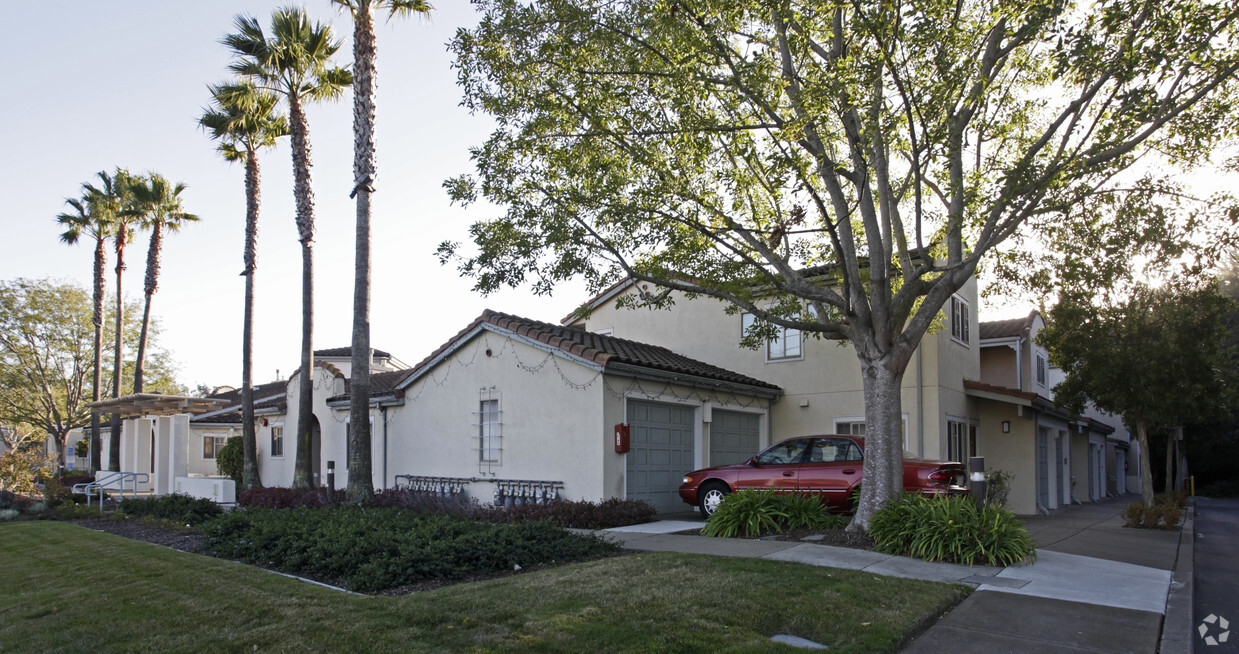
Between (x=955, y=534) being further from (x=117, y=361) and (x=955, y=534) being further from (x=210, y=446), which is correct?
(x=210, y=446)

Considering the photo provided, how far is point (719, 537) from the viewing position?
437 inches

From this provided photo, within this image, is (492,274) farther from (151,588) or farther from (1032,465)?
(1032,465)

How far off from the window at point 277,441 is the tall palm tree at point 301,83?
478 cm

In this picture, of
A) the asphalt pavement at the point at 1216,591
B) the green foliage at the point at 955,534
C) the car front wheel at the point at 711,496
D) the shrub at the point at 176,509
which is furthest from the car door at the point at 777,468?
the shrub at the point at 176,509

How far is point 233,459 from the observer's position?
25344mm

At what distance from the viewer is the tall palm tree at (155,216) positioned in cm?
2706

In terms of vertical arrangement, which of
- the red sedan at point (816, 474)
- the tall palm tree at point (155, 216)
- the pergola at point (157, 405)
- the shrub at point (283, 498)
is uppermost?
the tall palm tree at point (155, 216)

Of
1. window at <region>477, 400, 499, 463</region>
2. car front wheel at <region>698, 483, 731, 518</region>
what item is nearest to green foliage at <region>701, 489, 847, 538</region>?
car front wheel at <region>698, 483, 731, 518</region>

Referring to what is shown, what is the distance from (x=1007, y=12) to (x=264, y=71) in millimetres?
15937

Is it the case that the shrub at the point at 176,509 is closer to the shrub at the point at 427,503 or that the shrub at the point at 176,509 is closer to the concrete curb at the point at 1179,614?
the shrub at the point at 427,503

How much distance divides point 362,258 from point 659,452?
22.9 feet

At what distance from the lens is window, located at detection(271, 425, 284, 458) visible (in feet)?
75.5

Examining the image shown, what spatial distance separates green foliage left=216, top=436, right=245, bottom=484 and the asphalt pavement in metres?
24.1

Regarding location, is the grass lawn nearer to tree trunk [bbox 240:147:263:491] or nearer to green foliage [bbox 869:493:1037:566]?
green foliage [bbox 869:493:1037:566]
